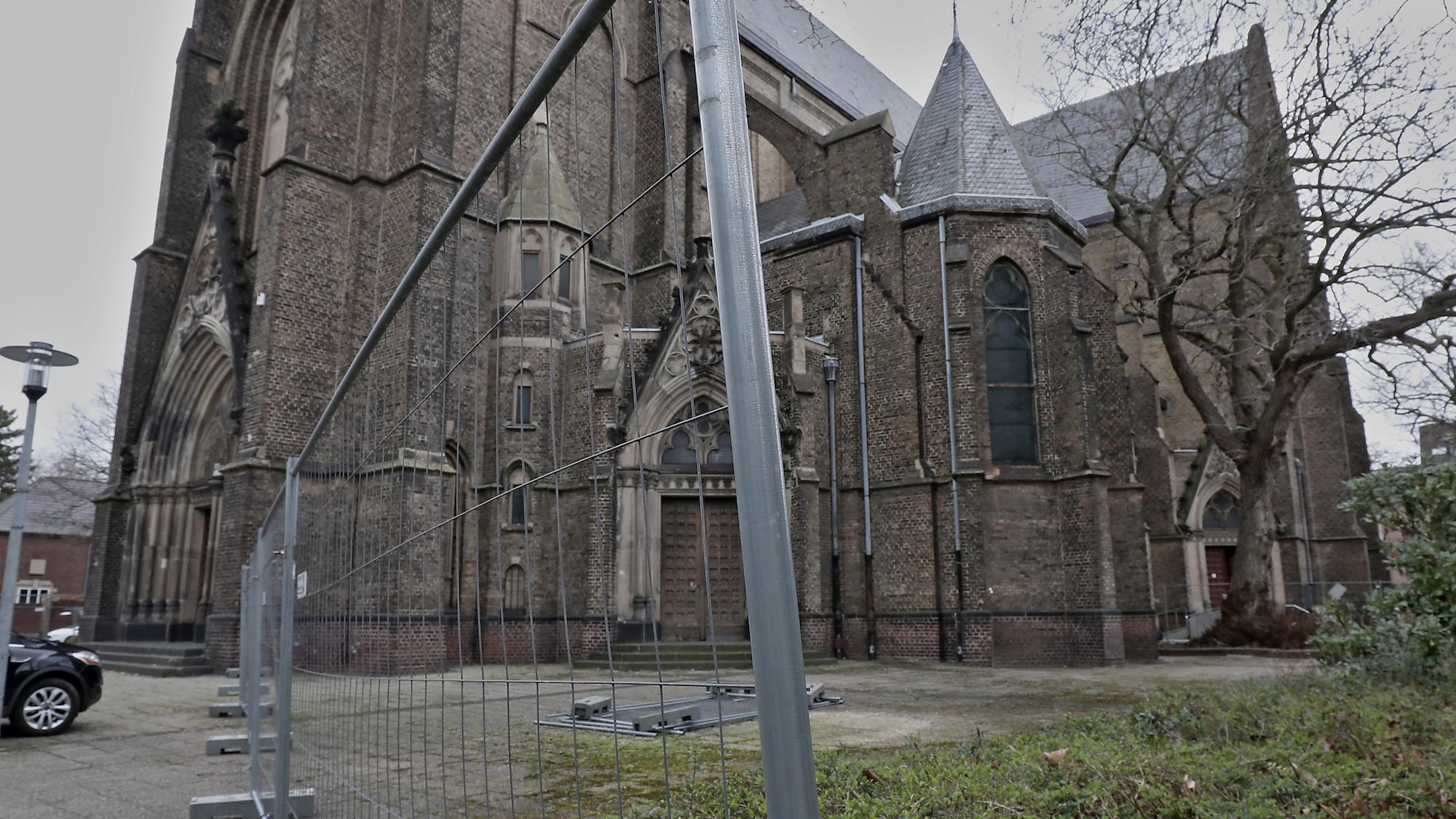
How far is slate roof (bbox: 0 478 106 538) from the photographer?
132 feet

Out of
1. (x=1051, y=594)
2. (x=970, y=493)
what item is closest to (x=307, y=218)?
(x=970, y=493)

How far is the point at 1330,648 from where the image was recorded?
9250 millimetres

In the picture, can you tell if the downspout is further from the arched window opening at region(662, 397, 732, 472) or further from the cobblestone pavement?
the arched window opening at region(662, 397, 732, 472)

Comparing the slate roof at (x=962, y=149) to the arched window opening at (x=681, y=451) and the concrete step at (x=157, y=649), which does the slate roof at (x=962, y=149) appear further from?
the arched window opening at (x=681, y=451)

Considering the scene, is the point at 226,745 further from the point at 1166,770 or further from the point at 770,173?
the point at 770,173

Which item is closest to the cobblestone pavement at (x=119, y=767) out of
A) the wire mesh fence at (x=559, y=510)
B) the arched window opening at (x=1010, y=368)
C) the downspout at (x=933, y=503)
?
the wire mesh fence at (x=559, y=510)

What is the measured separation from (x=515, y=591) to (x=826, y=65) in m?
32.0

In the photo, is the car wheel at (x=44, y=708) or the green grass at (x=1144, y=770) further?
the car wheel at (x=44, y=708)

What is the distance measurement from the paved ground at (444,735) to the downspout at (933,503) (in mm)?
1520

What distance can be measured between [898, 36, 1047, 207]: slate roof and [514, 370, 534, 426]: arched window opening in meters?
17.8

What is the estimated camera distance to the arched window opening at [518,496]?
236cm

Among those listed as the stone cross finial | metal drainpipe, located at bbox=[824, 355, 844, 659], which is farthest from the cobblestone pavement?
the stone cross finial

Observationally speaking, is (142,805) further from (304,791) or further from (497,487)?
(497,487)

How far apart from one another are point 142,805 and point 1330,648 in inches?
396
